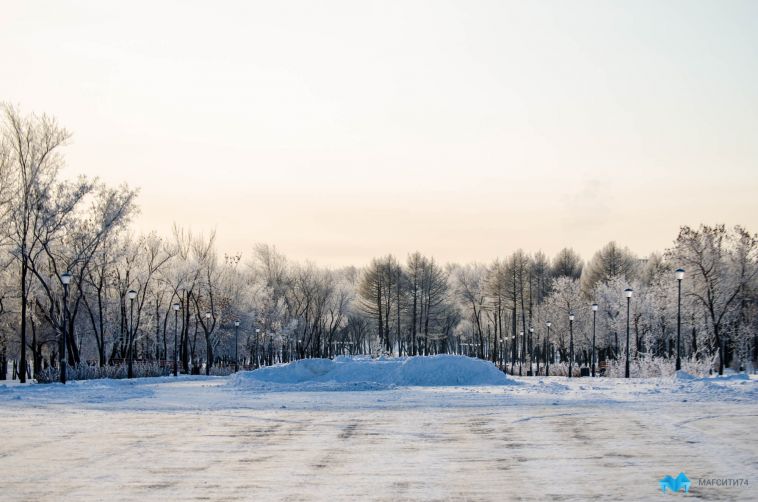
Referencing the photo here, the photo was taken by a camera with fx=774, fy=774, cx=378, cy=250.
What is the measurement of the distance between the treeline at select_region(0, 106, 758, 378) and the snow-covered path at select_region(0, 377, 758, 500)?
17751 mm

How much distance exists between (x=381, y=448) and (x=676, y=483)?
4614 millimetres

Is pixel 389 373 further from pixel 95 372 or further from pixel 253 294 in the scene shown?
pixel 253 294

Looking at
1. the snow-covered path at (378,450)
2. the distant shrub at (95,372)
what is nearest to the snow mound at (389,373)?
the distant shrub at (95,372)

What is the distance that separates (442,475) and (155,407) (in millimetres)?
13255

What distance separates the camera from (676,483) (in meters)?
8.52

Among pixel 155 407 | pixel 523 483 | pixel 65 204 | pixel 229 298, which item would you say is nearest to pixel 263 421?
pixel 155 407

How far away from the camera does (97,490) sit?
27.9 ft

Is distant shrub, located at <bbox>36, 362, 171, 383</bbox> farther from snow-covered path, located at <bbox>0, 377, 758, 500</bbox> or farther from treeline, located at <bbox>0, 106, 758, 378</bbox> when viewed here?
snow-covered path, located at <bbox>0, 377, 758, 500</bbox>

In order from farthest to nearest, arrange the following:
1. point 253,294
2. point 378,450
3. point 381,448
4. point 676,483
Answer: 1. point 253,294
2. point 381,448
3. point 378,450
4. point 676,483

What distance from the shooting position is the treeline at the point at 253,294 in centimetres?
4122

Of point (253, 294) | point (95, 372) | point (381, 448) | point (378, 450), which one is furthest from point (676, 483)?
point (253, 294)

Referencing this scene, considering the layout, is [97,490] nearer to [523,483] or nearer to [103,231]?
[523,483]

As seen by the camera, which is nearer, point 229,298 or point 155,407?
point 155,407

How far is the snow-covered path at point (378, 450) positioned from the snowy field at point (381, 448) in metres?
0.03
